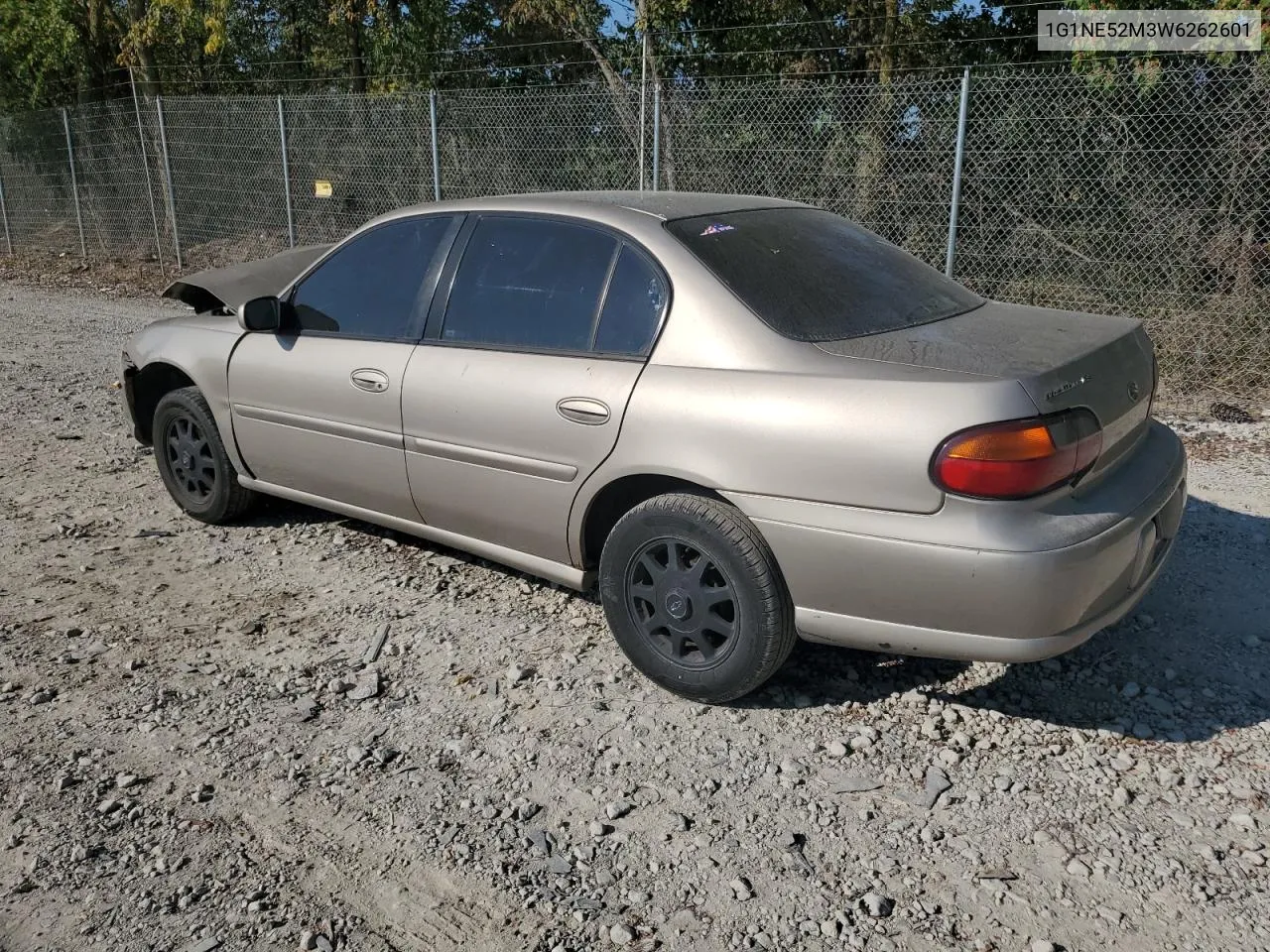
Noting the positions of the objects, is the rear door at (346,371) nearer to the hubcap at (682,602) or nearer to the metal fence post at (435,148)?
the hubcap at (682,602)

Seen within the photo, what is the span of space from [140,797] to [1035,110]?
307 inches

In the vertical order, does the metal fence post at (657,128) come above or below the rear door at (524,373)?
above

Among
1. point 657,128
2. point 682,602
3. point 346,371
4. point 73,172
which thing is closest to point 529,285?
point 346,371

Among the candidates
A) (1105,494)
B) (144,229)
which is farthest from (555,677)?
(144,229)

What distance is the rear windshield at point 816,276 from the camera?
11.3 feet

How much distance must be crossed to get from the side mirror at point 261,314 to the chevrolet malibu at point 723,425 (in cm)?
1

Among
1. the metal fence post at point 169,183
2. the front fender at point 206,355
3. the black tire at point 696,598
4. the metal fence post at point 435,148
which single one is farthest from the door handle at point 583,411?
the metal fence post at point 169,183

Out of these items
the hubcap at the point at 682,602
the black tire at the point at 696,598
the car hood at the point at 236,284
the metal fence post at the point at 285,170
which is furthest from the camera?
the metal fence post at the point at 285,170

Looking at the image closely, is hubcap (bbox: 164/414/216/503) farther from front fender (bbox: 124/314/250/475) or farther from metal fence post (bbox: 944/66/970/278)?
metal fence post (bbox: 944/66/970/278)

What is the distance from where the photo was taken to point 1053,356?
316cm

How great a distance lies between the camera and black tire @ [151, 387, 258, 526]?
5.12m

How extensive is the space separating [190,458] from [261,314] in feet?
3.70

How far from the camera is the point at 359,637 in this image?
4.07 m

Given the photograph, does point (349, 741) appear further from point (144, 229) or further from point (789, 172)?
point (144, 229)
